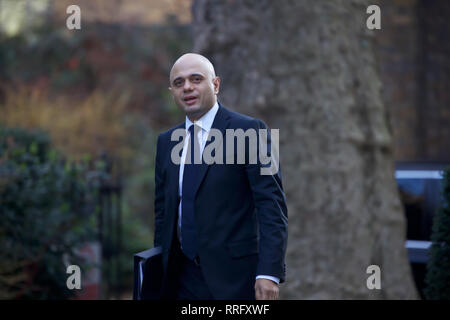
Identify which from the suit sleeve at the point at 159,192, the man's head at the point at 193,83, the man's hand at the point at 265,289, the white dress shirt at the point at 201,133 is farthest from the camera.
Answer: the suit sleeve at the point at 159,192

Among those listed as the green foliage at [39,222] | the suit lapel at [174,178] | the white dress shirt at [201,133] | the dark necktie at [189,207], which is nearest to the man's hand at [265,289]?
the dark necktie at [189,207]

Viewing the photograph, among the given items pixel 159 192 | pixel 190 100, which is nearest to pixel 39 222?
pixel 159 192

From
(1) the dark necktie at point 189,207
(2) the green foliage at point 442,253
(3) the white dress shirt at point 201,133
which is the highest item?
(3) the white dress shirt at point 201,133

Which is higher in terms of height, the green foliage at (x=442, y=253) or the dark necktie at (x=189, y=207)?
the dark necktie at (x=189, y=207)

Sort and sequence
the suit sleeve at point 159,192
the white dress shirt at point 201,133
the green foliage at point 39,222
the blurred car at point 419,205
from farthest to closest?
the blurred car at point 419,205
the green foliage at point 39,222
the suit sleeve at point 159,192
the white dress shirt at point 201,133

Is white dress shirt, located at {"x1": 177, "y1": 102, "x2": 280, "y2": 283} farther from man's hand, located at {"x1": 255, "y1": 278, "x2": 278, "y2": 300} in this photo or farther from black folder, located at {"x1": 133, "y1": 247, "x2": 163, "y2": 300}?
man's hand, located at {"x1": 255, "y1": 278, "x2": 278, "y2": 300}

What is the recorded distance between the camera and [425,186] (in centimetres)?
709

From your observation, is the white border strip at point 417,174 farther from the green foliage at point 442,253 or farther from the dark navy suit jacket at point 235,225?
the dark navy suit jacket at point 235,225

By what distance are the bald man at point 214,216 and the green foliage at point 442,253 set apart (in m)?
1.94

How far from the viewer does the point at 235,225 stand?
312cm

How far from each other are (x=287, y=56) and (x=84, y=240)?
10.3ft

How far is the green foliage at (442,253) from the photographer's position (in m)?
4.57

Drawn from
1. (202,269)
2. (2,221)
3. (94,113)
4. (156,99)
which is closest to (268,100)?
(2,221)

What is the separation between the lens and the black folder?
314 centimetres
